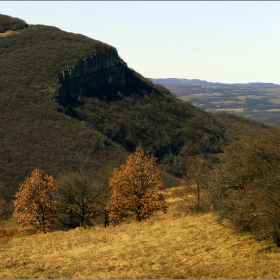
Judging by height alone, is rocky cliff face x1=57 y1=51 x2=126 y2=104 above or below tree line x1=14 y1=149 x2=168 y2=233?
above

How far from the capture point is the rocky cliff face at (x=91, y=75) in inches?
5448

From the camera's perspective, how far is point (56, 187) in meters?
41.0

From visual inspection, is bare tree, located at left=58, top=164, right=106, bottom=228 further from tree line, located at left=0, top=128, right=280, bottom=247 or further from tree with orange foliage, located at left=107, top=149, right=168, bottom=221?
tree with orange foliage, located at left=107, top=149, right=168, bottom=221

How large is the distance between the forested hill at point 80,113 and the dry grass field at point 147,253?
46.4m

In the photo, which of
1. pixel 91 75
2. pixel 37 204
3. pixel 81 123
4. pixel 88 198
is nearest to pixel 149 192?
pixel 88 198

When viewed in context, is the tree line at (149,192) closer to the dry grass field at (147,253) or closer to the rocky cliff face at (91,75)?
the dry grass field at (147,253)

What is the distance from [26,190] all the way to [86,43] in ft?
442

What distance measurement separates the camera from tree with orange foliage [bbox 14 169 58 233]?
39281mm

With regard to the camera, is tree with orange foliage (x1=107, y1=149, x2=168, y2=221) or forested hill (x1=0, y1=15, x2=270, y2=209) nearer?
tree with orange foliage (x1=107, y1=149, x2=168, y2=221)

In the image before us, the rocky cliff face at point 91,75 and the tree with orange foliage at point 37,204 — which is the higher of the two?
the rocky cliff face at point 91,75

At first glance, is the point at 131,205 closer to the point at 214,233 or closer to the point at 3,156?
the point at 214,233

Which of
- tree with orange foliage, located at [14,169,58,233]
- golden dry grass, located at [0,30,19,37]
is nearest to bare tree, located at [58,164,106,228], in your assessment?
tree with orange foliage, located at [14,169,58,233]

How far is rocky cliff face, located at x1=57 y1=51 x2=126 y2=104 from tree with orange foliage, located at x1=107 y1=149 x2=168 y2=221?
9457 cm

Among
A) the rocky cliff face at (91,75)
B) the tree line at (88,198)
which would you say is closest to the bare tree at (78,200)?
the tree line at (88,198)
